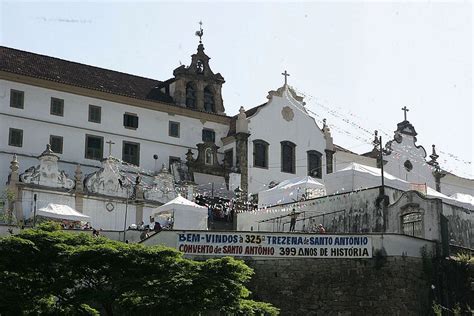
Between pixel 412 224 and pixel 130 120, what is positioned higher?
pixel 130 120

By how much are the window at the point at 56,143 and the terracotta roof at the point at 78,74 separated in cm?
343

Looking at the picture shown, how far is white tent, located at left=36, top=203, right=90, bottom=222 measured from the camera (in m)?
43.7

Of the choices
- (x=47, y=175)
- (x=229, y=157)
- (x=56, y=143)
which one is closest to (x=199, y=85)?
(x=229, y=157)

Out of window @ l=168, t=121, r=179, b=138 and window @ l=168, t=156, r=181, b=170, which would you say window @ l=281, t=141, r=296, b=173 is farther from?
window @ l=168, t=121, r=179, b=138

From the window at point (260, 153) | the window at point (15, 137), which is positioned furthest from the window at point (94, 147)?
the window at point (260, 153)

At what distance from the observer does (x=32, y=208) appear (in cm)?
4572

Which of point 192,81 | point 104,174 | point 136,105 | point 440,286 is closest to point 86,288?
point 440,286

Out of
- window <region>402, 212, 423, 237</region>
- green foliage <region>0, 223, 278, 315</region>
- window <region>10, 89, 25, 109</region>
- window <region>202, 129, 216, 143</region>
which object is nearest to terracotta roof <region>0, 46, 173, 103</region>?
window <region>10, 89, 25, 109</region>

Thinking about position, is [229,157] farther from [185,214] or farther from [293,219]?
[185,214]

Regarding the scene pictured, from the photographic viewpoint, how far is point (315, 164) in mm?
59906

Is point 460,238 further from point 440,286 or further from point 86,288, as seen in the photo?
point 86,288

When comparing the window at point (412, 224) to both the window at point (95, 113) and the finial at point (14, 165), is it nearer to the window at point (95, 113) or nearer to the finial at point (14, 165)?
the finial at point (14, 165)

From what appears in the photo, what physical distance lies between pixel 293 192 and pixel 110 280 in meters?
19.4

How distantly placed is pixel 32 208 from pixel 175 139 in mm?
12909
